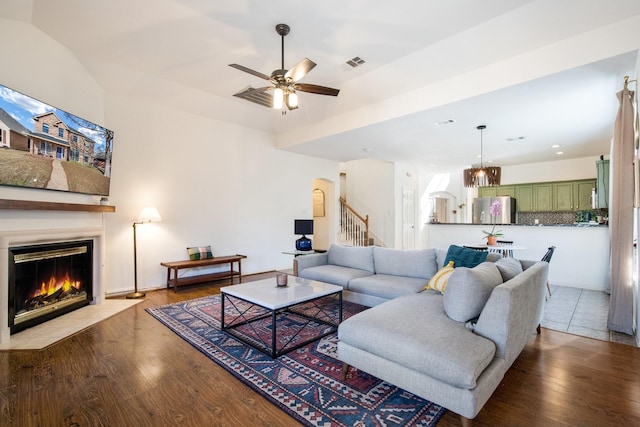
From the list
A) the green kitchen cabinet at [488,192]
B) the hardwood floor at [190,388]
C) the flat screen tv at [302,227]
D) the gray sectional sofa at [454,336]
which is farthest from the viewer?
the green kitchen cabinet at [488,192]

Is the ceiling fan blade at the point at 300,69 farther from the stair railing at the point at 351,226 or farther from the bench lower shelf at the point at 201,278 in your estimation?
the stair railing at the point at 351,226

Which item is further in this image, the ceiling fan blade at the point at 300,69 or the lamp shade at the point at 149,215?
the lamp shade at the point at 149,215

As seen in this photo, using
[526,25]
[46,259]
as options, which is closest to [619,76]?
[526,25]

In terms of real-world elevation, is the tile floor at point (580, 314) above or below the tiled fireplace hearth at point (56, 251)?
below

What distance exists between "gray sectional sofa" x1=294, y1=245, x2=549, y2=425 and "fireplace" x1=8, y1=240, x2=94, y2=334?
3400mm

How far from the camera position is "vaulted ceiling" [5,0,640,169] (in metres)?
2.97

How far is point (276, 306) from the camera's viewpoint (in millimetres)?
2574

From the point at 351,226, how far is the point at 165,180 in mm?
5267

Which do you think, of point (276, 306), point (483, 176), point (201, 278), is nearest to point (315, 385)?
point (276, 306)

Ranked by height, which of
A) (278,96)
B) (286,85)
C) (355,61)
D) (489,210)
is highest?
(355,61)

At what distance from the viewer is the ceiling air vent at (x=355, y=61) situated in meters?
3.89

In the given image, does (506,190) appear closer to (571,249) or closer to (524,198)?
(524,198)

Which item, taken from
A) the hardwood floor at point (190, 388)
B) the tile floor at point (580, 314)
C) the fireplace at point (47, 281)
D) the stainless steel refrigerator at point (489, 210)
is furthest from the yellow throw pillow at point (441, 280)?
the stainless steel refrigerator at point (489, 210)

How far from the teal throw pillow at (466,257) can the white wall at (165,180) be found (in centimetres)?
425
